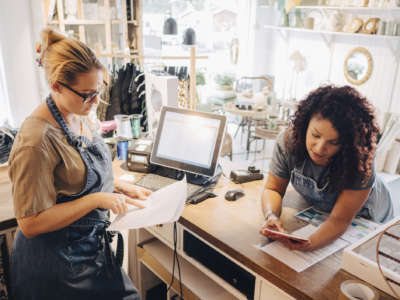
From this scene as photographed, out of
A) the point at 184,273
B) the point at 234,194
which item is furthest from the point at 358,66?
the point at 184,273

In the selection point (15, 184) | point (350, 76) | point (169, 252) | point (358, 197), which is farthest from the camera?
point (350, 76)

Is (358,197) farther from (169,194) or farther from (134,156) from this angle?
(134,156)

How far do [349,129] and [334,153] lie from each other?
12 centimetres

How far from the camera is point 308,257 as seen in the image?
1223 mm

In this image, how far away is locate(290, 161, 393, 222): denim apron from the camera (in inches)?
59.2

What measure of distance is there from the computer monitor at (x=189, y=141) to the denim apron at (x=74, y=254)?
1.75 ft

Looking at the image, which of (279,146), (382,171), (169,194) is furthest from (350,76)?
(169,194)

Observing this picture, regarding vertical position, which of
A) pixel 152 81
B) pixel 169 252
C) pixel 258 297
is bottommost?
pixel 169 252

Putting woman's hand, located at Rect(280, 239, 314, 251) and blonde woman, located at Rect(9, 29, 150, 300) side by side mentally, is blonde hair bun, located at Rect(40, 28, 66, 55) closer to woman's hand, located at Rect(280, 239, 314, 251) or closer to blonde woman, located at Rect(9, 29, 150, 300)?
blonde woman, located at Rect(9, 29, 150, 300)

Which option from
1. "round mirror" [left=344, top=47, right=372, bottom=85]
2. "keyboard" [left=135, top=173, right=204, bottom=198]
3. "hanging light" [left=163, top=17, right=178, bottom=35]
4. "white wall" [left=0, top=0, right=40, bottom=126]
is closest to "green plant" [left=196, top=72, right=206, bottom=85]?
"hanging light" [left=163, top=17, right=178, bottom=35]

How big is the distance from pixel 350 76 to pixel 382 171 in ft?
5.80

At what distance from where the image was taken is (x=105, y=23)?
13.5ft

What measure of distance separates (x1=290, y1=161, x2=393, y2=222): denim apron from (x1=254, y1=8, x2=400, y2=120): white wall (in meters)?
3.03

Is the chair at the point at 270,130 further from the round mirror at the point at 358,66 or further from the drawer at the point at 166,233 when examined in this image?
the drawer at the point at 166,233
